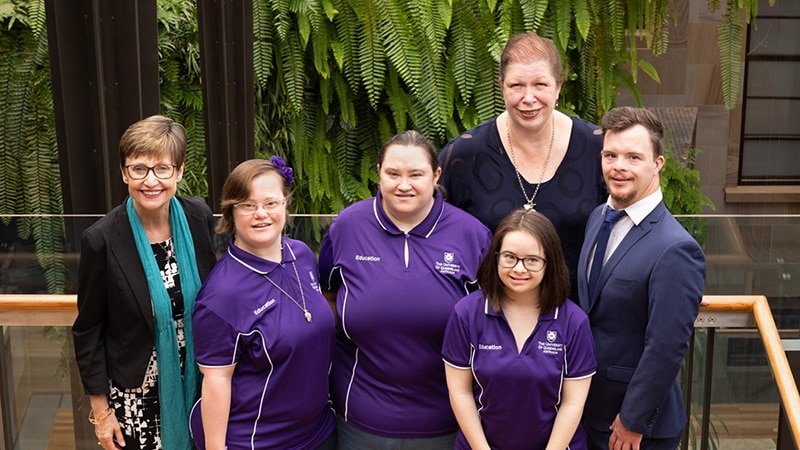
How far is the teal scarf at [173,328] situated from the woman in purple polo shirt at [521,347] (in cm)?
69

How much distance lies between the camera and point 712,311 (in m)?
2.97

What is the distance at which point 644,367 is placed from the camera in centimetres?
234

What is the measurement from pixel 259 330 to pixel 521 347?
0.68 meters

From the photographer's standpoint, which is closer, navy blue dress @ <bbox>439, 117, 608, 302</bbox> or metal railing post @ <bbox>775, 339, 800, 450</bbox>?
navy blue dress @ <bbox>439, 117, 608, 302</bbox>

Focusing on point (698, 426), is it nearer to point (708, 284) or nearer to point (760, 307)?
point (708, 284)

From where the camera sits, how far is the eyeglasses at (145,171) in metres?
2.35

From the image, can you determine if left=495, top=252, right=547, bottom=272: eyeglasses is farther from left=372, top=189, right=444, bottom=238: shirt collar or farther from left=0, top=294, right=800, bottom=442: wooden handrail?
left=0, top=294, right=800, bottom=442: wooden handrail

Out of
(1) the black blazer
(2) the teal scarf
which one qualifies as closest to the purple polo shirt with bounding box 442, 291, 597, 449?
(2) the teal scarf

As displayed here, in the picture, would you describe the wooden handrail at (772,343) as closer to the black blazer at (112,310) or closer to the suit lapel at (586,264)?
the suit lapel at (586,264)

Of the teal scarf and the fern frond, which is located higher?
the fern frond

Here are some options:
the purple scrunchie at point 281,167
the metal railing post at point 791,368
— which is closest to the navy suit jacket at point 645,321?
the metal railing post at point 791,368

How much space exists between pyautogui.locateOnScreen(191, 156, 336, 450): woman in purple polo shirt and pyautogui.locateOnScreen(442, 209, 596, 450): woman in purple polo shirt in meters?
0.37

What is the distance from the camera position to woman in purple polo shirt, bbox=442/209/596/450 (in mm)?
2377

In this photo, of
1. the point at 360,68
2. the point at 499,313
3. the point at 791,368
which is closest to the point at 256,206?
the point at 499,313
